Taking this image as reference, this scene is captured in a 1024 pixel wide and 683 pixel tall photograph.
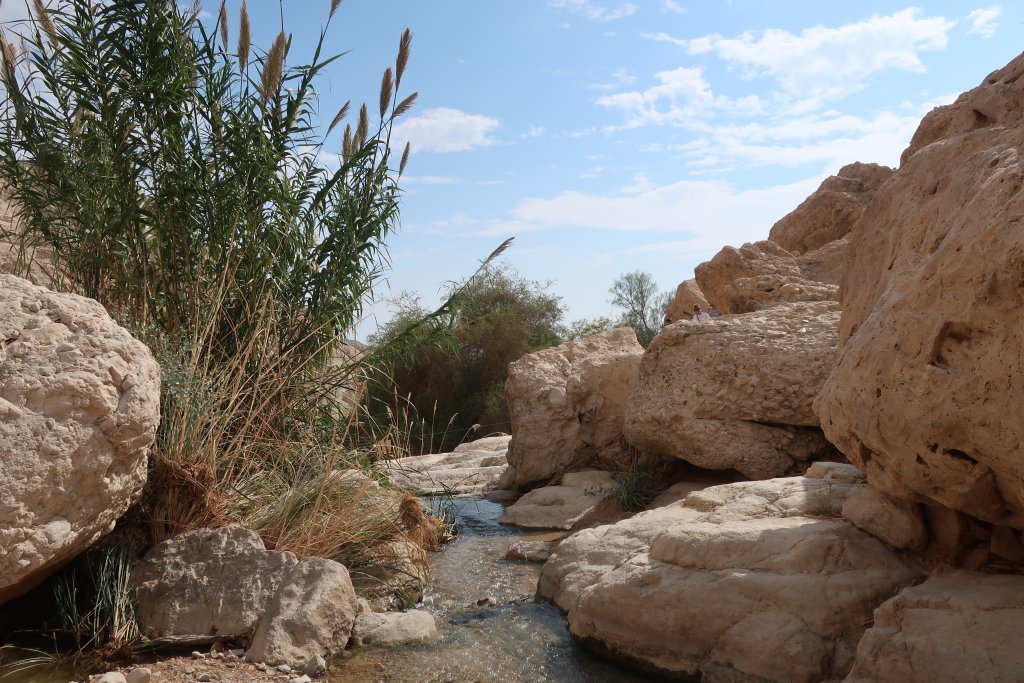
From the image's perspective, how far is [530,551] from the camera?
6.46m

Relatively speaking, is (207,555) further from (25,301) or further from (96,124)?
(96,124)

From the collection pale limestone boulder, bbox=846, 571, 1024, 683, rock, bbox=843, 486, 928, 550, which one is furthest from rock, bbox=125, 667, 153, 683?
rock, bbox=843, 486, 928, 550

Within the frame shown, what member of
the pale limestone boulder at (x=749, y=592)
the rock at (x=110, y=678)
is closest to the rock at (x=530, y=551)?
the pale limestone boulder at (x=749, y=592)

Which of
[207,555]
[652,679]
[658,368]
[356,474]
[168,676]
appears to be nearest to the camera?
[168,676]

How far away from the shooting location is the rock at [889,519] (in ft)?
12.8

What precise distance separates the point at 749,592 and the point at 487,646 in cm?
138

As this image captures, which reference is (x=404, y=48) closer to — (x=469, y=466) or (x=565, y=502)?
(x=565, y=502)

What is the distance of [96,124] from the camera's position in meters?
5.15

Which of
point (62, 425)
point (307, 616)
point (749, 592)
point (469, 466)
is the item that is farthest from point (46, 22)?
point (469, 466)

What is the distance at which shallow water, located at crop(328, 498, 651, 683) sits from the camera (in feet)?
13.1

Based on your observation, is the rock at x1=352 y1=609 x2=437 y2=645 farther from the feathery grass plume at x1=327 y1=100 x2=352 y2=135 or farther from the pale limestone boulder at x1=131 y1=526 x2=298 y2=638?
the feathery grass plume at x1=327 y1=100 x2=352 y2=135

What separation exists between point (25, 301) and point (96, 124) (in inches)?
74.1

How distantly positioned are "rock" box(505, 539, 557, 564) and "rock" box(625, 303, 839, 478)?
151 centimetres

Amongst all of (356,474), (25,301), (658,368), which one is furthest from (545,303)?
(25,301)
